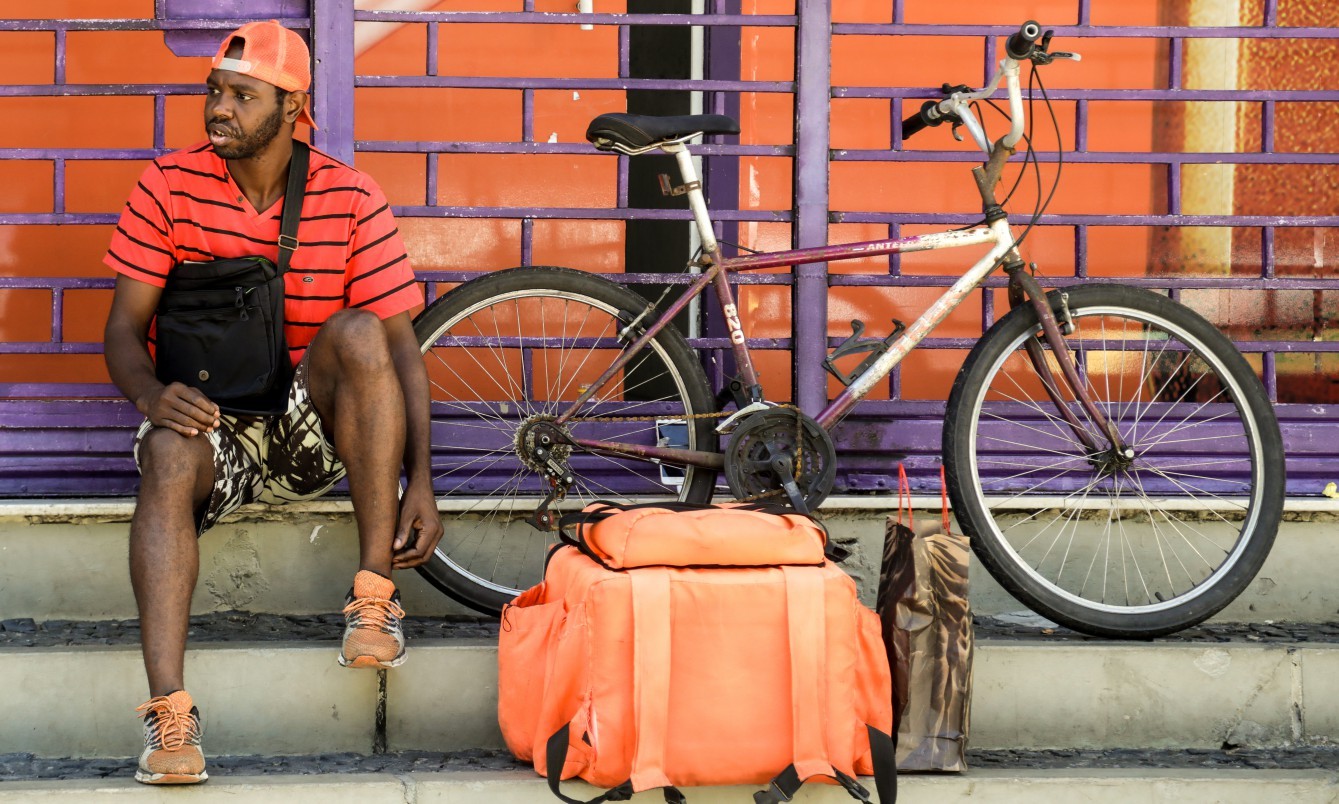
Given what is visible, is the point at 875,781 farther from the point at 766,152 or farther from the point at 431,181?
the point at 431,181

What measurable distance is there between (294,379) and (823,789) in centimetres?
166

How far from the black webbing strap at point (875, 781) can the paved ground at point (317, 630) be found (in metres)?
0.85

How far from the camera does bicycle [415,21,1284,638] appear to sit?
152 inches

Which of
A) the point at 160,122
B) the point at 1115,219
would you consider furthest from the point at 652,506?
the point at 160,122

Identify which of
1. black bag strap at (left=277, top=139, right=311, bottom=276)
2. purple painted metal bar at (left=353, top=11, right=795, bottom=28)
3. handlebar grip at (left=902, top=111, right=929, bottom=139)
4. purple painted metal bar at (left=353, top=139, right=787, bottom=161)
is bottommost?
black bag strap at (left=277, top=139, right=311, bottom=276)

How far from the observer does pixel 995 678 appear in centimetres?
360

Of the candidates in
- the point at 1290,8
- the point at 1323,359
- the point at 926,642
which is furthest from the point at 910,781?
the point at 1290,8

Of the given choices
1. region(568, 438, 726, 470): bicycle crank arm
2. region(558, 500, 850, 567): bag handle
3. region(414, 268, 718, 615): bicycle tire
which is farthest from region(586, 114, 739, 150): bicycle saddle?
region(558, 500, 850, 567): bag handle

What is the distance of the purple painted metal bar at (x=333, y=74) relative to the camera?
4238 millimetres

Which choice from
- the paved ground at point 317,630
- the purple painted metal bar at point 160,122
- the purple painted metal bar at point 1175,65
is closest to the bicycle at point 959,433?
the paved ground at point 317,630

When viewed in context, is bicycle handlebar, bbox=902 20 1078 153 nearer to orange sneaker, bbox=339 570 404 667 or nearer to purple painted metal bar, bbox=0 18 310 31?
purple painted metal bar, bbox=0 18 310 31

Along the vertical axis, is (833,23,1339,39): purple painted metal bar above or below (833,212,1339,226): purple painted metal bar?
above

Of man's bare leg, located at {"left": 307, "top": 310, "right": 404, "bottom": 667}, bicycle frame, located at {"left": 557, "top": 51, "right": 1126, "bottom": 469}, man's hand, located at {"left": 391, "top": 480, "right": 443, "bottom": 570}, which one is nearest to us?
man's bare leg, located at {"left": 307, "top": 310, "right": 404, "bottom": 667}

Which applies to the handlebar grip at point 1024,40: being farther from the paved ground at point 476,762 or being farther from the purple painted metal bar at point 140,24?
the purple painted metal bar at point 140,24
